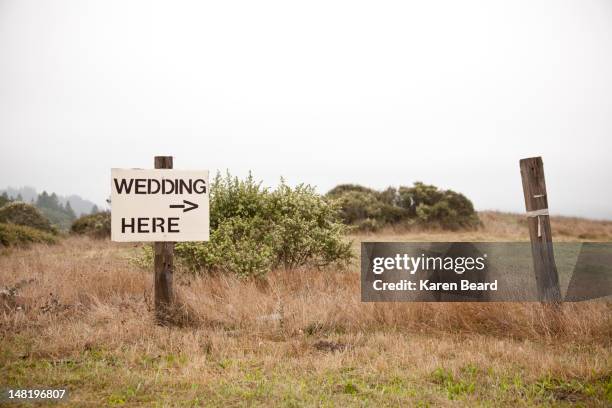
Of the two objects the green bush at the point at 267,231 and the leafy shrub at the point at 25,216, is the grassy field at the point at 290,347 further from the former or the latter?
the leafy shrub at the point at 25,216

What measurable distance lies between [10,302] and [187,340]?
3.15 meters

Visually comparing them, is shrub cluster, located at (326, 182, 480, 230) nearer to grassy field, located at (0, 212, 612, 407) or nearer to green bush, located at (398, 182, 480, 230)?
green bush, located at (398, 182, 480, 230)

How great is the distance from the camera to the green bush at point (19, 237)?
54.5 ft

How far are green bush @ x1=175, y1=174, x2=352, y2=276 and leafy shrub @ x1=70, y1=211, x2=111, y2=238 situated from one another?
44.1ft

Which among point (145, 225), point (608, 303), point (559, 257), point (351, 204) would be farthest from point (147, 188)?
point (351, 204)

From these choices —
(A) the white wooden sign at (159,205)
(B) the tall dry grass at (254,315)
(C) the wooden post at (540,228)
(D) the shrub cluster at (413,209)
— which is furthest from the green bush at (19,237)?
(C) the wooden post at (540,228)

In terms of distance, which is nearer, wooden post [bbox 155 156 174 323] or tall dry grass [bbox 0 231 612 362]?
tall dry grass [bbox 0 231 612 362]

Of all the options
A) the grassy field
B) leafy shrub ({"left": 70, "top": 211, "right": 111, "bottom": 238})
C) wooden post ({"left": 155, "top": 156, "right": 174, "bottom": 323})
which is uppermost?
leafy shrub ({"left": 70, "top": 211, "right": 111, "bottom": 238})

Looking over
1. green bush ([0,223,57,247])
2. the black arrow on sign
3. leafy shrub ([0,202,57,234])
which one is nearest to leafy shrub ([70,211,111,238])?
leafy shrub ([0,202,57,234])

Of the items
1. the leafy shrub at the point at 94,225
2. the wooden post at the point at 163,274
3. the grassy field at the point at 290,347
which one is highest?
the leafy shrub at the point at 94,225

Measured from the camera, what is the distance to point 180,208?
6.93 meters

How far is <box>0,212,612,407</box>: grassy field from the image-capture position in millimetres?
4473

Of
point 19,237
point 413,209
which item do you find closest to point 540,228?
point 19,237

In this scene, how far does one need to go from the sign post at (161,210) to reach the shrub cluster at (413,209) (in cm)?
1699
